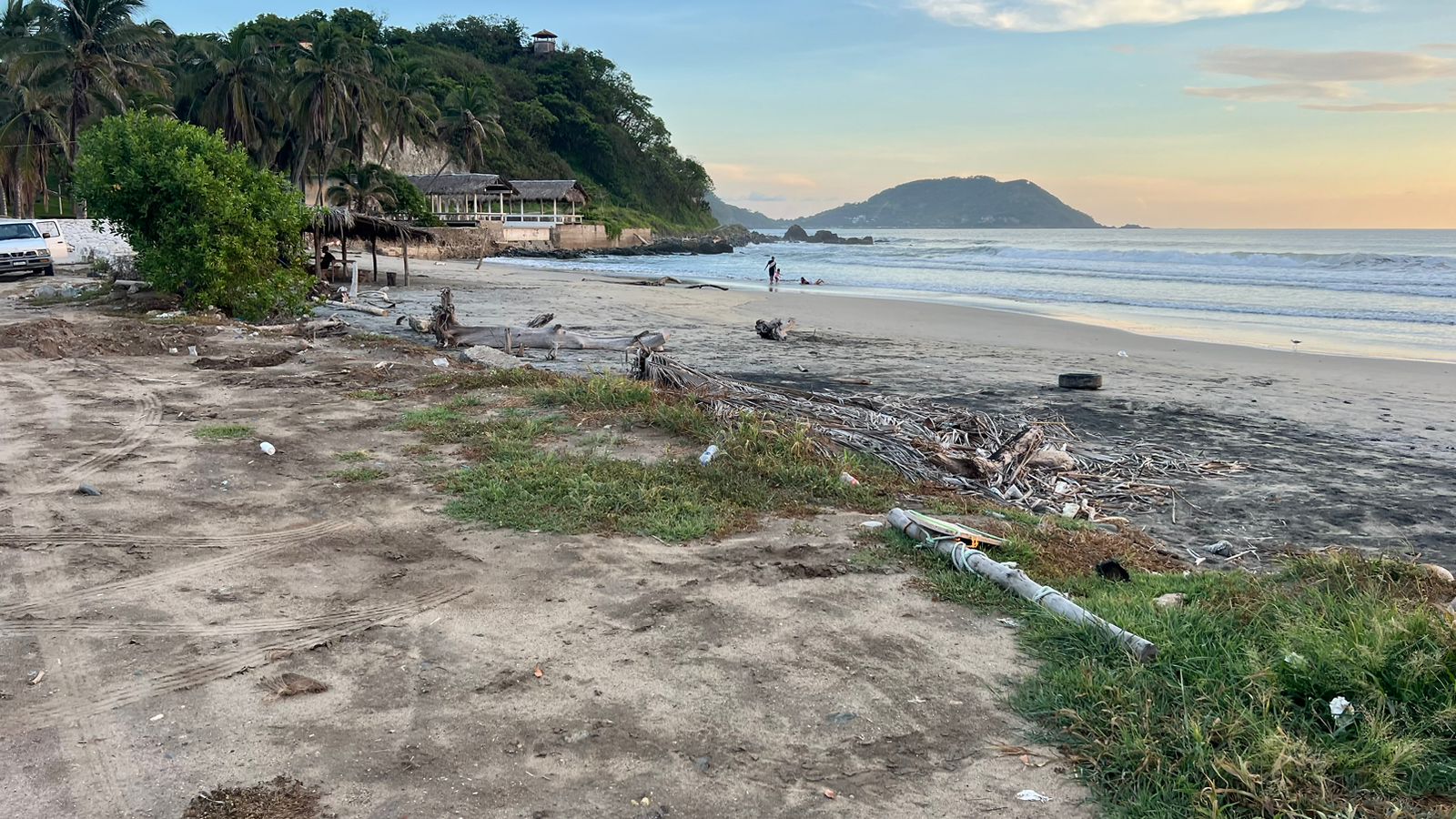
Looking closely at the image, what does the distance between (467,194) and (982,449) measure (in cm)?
5797

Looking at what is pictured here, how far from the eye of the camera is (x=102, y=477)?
245 inches

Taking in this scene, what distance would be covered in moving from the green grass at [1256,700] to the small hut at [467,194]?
56.8 m

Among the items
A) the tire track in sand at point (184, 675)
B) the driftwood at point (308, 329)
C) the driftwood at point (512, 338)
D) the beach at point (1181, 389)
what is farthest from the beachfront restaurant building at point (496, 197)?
the tire track in sand at point (184, 675)

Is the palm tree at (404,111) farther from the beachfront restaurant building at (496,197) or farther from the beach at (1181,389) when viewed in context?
the beach at (1181,389)

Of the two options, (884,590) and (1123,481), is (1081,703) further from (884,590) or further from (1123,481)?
(1123,481)

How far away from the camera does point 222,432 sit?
748cm

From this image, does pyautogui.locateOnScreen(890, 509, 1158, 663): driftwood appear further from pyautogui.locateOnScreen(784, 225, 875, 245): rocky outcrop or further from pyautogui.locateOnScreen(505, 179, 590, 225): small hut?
pyautogui.locateOnScreen(784, 225, 875, 245): rocky outcrop

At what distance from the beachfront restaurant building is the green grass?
185ft

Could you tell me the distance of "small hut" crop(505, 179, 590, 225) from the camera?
62000mm

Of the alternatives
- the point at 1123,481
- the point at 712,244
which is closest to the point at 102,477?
the point at 1123,481

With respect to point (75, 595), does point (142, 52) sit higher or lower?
higher

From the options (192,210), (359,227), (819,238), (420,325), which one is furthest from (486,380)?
(819,238)

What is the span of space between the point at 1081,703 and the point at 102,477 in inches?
244

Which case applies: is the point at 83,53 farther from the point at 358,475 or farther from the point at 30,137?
the point at 358,475
